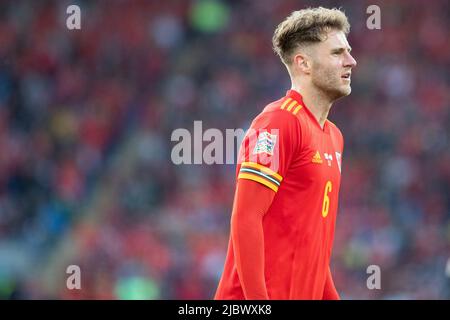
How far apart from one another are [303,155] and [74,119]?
9.81m

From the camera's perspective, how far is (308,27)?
4.14m

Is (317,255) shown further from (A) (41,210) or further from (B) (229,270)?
(A) (41,210)

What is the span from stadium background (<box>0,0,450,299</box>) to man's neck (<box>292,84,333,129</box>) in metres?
5.36

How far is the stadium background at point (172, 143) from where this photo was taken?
10.6 metres

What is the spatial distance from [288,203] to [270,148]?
0.26 meters

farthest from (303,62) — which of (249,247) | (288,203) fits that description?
(249,247)

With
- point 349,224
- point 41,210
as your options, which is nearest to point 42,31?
point 41,210

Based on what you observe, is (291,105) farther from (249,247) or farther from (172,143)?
(172,143)

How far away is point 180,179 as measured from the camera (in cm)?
1227
